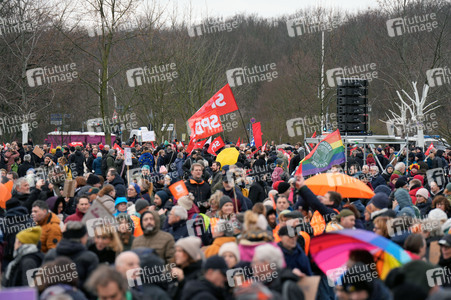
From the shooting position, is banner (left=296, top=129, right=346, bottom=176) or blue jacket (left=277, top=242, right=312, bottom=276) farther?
banner (left=296, top=129, right=346, bottom=176)

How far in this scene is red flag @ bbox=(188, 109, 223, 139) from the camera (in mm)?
17172

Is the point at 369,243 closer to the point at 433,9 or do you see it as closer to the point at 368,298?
the point at 368,298

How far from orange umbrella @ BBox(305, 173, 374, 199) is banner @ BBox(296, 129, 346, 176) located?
288 centimetres

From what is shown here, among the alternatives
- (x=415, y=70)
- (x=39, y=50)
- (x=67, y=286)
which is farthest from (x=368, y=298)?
(x=415, y=70)

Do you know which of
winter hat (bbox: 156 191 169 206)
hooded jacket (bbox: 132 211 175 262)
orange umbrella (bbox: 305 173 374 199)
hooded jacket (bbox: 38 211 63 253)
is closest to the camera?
hooded jacket (bbox: 132 211 175 262)

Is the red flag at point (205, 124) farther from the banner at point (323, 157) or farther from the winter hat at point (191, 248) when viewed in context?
the winter hat at point (191, 248)

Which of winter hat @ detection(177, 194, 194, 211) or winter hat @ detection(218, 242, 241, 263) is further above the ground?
winter hat @ detection(177, 194, 194, 211)

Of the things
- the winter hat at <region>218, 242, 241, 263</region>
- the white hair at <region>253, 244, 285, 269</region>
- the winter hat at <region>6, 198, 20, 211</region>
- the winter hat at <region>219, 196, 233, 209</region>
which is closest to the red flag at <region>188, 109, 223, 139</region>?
the winter hat at <region>219, 196, 233, 209</region>

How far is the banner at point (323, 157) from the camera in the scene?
13227 mm

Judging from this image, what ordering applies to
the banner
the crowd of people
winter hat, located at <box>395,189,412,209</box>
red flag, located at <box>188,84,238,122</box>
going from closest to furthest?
the crowd of people < winter hat, located at <box>395,189,412,209</box> < the banner < red flag, located at <box>188,84,238,122</box>

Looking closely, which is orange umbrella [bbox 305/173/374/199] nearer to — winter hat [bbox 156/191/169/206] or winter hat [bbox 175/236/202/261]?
winter hat [bbox 156/191/169/206]

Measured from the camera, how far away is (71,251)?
20.5ft

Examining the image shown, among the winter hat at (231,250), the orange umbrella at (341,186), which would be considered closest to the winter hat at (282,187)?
the orange umbrella at (341,186)

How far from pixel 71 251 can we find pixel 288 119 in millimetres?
41031
